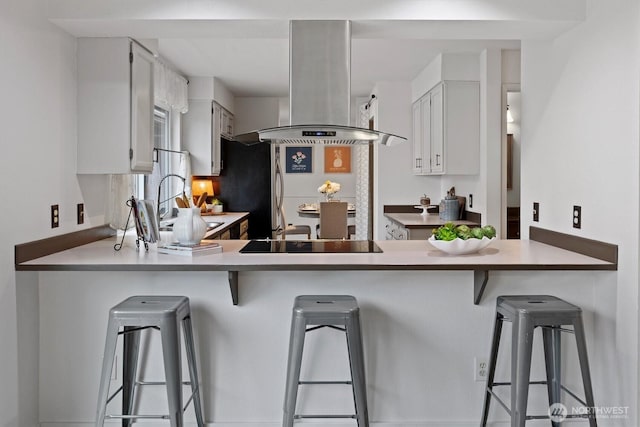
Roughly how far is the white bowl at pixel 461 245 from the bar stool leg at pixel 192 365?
4.11 feet

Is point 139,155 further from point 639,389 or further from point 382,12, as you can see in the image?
point 639,389

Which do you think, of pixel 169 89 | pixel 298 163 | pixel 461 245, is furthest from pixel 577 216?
pixel 298 163

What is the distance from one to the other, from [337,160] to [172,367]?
22.6 feet

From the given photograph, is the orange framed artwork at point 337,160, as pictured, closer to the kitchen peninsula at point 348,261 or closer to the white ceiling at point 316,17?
the white ceiling at point 316,17

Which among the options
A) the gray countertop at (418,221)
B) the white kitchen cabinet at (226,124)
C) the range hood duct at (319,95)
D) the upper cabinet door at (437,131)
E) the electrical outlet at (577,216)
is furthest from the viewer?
the white kitchen cabinet at (226,124)

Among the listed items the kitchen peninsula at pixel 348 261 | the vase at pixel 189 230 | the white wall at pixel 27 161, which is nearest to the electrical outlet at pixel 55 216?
the white wall at pixel 27 161

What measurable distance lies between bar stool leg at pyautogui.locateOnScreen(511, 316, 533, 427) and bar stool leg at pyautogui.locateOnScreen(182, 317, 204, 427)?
1396 millimetres

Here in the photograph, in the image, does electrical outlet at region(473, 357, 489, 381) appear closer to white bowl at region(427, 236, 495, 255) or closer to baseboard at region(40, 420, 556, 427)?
baseboard at region(40, 420, 556, 427)

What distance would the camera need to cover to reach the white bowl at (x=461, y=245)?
270 centimetres

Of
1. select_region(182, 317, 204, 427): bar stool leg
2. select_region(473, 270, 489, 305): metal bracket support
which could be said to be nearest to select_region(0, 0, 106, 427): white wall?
select_region(182, 317, 204, 427): bar stool leg

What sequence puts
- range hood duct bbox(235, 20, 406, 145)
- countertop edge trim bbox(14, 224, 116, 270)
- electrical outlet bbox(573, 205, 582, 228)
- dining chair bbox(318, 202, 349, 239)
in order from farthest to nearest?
dining chair bbox(318, 202, 349, 239) < range hood duct bbox(235, 20, 406, 145) < electrical outlet bbox(573, 205, 582, 228) < countertop edge trim bbox(14, 224, 116, 270)

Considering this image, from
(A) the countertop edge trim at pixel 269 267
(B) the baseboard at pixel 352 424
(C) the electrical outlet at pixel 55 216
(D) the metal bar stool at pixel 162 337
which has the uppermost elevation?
(C) the electrical outlet at pixel 55 216

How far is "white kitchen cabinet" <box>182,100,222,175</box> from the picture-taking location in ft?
19.8

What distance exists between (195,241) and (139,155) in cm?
81
